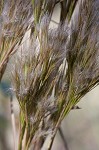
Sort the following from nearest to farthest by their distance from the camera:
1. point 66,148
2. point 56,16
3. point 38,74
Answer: point 38,74 → point 66,148 → point 56,16

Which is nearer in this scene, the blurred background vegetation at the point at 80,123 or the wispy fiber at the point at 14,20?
the wispy fiber at the point at 14,20

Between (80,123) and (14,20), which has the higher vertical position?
(14,20)

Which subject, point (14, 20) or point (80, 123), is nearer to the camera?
point (14, 20)

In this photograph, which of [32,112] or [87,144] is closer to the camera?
[32,112]

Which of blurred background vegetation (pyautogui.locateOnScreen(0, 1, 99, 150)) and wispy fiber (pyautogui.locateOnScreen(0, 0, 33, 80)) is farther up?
wispy fiber (pyautogui.locateOnScreen(0, 0, 33, 80))

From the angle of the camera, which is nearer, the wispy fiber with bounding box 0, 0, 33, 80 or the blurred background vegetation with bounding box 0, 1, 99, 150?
the wispy fiber with bounding box 0, 0, 33, 80

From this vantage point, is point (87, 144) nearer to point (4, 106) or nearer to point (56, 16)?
point (4, 106)

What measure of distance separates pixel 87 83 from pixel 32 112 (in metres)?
0.16

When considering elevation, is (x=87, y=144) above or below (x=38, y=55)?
below

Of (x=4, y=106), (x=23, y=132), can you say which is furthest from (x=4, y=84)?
(x=23, y=132)

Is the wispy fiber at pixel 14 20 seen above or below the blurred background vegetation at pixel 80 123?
above

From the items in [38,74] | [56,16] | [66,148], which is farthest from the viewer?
[56,16]

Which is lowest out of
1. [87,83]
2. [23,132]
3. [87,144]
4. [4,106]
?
[87,144]

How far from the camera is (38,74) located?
3.27 ft
